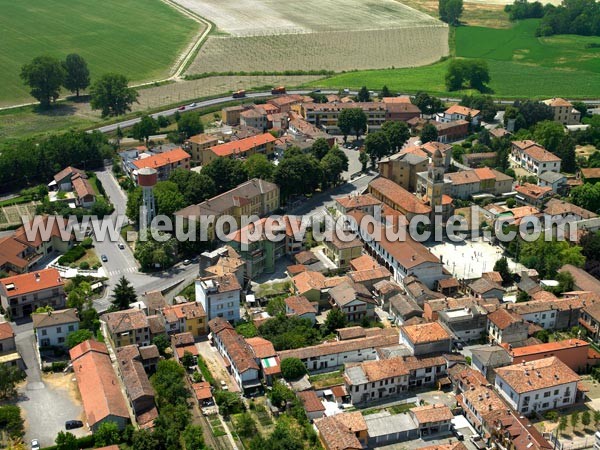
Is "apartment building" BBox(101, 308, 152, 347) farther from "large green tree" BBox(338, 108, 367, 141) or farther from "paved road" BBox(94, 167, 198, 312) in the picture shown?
"large green tree" BBox(338, 108, 367, 141)

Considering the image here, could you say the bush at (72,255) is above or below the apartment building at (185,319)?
above

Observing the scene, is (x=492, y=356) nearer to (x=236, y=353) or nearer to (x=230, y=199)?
(x=236, y=353)

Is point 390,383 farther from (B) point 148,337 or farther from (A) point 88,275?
(A) point 88,275

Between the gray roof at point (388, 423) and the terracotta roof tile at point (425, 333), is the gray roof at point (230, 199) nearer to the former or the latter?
the terracotta roof tile at point (425, 333)

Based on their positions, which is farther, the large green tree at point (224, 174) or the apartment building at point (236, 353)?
the large green tree at point (224, 174)

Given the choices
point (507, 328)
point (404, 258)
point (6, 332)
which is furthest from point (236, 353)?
point (507, 328)

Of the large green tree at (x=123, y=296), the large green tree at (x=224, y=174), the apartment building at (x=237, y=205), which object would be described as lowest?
the large green tree at (x=123, y=296)

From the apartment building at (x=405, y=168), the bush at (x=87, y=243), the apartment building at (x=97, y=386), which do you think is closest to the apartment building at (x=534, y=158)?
the apartment building at (x=405, y=168)
